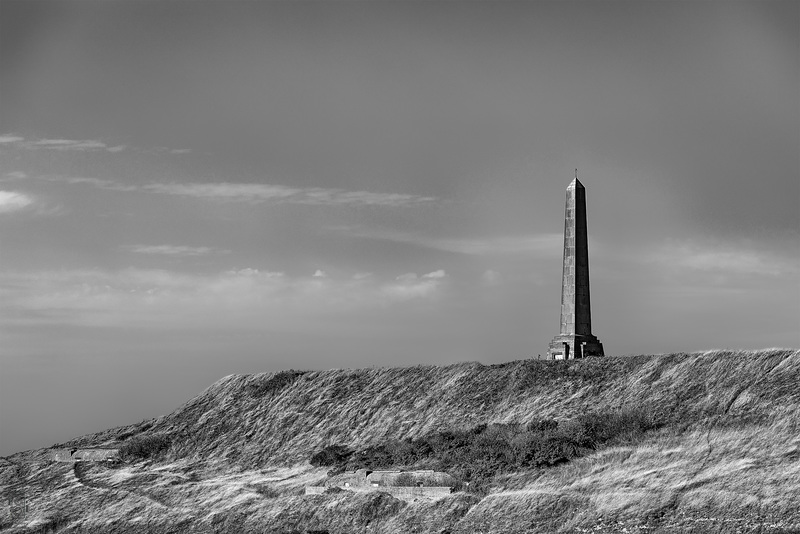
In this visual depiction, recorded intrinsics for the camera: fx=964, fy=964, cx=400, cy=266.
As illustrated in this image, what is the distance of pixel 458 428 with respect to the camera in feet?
92.7

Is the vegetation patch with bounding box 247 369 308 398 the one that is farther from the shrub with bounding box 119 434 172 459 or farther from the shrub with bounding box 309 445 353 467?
the shrub with bounding box 309 445 353 467

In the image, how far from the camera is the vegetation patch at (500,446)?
24.7 metres

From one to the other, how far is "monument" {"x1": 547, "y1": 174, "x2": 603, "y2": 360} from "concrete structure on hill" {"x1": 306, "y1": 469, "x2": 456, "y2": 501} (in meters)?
9.56

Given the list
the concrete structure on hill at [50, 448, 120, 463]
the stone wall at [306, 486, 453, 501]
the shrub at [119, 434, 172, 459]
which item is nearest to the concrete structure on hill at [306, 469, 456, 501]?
the stone wall at [306, 486, 453, 501]

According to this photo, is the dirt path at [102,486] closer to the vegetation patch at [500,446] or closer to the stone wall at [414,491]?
the vegetation patch at [500,446]

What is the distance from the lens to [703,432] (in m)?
24.2

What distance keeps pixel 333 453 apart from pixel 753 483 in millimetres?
12339

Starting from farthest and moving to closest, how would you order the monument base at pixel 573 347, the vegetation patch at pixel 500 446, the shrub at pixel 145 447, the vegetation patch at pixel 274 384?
the vegetation patch at pixel 274 384 → the monument base at pixel 573 347 → the shrub at pixel 145 447 → the vegetation patch at pixel 500 446

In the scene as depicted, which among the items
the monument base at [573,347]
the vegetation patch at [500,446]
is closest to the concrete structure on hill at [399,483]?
the vegetation patch at [500,446]

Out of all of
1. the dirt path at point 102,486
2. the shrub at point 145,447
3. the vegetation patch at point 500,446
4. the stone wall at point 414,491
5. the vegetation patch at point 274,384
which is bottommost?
the dirt path at point 102,486

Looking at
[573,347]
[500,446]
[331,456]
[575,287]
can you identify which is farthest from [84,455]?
[575,287]

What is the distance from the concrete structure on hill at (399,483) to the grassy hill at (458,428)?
1.42 ft

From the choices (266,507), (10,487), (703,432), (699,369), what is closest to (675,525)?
(703,432)

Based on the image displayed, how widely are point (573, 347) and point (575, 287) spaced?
2.07 metres
